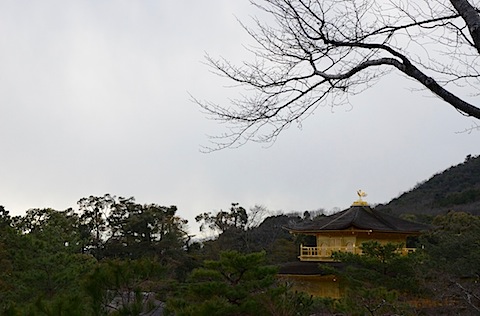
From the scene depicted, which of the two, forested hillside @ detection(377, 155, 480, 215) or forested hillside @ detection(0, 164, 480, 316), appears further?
forested hillside @ detection(377, 155, 480, 215)

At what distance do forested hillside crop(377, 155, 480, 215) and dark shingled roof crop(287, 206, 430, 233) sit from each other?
473 inches

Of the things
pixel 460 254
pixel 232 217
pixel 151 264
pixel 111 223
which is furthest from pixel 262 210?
pixel 151 264

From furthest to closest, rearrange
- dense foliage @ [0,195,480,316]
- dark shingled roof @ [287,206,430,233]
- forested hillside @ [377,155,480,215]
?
forested hillside @ [377,155,480,215]
dark shingled roof @ [287,206,430,233]
dense foliage @ [0,195,480,316]

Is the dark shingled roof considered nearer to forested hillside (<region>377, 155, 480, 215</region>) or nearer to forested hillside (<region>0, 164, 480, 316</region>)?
forested hillside (<region>0, 164, 480, 316</region>)

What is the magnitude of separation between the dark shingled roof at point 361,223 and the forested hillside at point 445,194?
39.4 ft

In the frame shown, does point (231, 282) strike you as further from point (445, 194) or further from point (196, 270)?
point (445, 194)

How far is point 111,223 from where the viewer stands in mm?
21719

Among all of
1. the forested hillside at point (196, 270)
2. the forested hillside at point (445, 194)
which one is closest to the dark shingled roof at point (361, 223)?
the forested hillside at point (196, 270)

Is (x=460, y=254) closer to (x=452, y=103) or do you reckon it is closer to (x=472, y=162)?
(x=452, y=103)

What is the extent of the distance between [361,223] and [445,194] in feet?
66.9

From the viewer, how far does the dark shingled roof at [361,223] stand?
12.7 m

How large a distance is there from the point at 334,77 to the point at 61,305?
234cm

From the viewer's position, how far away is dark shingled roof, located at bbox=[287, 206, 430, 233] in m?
12.7

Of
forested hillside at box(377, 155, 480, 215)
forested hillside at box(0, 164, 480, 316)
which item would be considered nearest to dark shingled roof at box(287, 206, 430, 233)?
forested hillside at box(0, 164, 480, 316)
